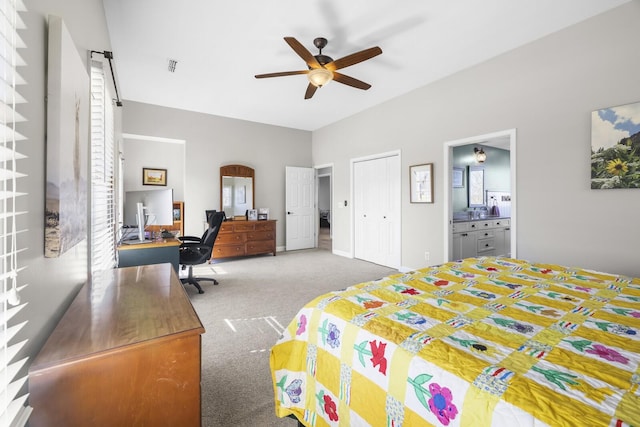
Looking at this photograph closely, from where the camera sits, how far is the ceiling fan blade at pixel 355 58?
262 cm

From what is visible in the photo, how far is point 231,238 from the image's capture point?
548 cm

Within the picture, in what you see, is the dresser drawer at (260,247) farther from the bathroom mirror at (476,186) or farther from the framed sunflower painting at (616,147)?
the framed sunflower painting at (616,147)

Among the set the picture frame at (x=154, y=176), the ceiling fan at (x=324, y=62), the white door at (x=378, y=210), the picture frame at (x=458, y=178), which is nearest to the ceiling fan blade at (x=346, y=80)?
the ceiling fan at (x=324, y=62)

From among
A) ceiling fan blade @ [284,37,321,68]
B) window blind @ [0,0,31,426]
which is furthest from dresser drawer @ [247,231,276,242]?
window blind @ [0,0,31,426]

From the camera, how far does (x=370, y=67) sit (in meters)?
3.66

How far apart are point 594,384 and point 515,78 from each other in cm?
348

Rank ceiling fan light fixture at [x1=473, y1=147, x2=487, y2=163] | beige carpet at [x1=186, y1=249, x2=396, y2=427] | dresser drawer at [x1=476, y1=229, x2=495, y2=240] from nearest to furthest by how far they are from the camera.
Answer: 1. beige carpet at [x1=186, y1=249, x2=396, y2=427]
2. dresser drawer at [x1=476, y1=229, x2=495, y2=240]
3. ceiling fan light fixture at [x1=473, y1=147, x2=487, y2=163]

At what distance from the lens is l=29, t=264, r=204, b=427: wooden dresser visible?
0.84 metres

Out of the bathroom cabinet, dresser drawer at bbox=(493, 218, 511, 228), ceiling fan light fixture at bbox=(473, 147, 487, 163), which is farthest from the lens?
ceiling fan light fixture at bbox=(473, 147, 487, 163)

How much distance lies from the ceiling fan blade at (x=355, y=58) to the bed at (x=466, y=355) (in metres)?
2.06

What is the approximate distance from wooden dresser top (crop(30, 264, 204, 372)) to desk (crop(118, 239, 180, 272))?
1.31 m

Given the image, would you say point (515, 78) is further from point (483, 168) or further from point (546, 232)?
point (483, 168)

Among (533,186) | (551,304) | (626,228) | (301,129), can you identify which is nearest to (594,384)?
(551,304)

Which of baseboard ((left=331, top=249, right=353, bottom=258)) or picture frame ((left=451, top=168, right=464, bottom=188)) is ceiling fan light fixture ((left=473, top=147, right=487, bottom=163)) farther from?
baseboard ((left=331, top=249, right=353, bottom=258))
